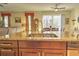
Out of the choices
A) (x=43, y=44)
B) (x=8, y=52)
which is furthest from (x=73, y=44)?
(x=8, y=52)

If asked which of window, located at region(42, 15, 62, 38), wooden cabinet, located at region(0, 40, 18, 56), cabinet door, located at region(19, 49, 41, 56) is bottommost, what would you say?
cabinet door, located at region(19, 49, 41, 56)

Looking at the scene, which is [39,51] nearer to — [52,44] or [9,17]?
[52,44]

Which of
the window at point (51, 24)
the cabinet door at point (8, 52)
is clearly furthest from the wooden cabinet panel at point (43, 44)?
the window at point (51, 24)

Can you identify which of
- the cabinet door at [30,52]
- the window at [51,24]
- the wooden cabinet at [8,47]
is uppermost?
the window at [51,24]

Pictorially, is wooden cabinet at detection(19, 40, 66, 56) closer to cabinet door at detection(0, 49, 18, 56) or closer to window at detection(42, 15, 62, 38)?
cabinet door at detection(0, 49, 18, 56)

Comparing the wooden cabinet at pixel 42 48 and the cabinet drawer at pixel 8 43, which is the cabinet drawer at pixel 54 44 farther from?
the cabinet drawer at pixel 8 43

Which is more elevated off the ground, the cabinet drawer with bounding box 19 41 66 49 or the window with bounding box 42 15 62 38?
the window with bounding box 42 15 62 38

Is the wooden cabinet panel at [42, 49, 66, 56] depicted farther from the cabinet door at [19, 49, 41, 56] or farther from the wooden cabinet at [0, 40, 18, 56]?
the wooden cabinet at [0, 40, 18, 56]

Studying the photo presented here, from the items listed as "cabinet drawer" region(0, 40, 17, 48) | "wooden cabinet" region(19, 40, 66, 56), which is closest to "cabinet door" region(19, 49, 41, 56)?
"wooden cabinet" region(19, 40, 66, 56)

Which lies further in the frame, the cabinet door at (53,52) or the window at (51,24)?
the window at (51,24)

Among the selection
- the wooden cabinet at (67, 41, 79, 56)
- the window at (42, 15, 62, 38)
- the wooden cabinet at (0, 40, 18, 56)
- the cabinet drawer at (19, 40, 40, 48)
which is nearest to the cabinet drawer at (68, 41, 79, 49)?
the wooden cabinet at (67, 41, 79, 56)

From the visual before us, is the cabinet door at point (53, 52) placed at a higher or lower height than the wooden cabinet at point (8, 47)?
lower

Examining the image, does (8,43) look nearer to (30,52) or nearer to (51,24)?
(30,52)

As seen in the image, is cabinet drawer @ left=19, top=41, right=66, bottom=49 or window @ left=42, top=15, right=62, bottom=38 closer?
cabinet drawer @ left=19, top=41, right=66, bottom=49
